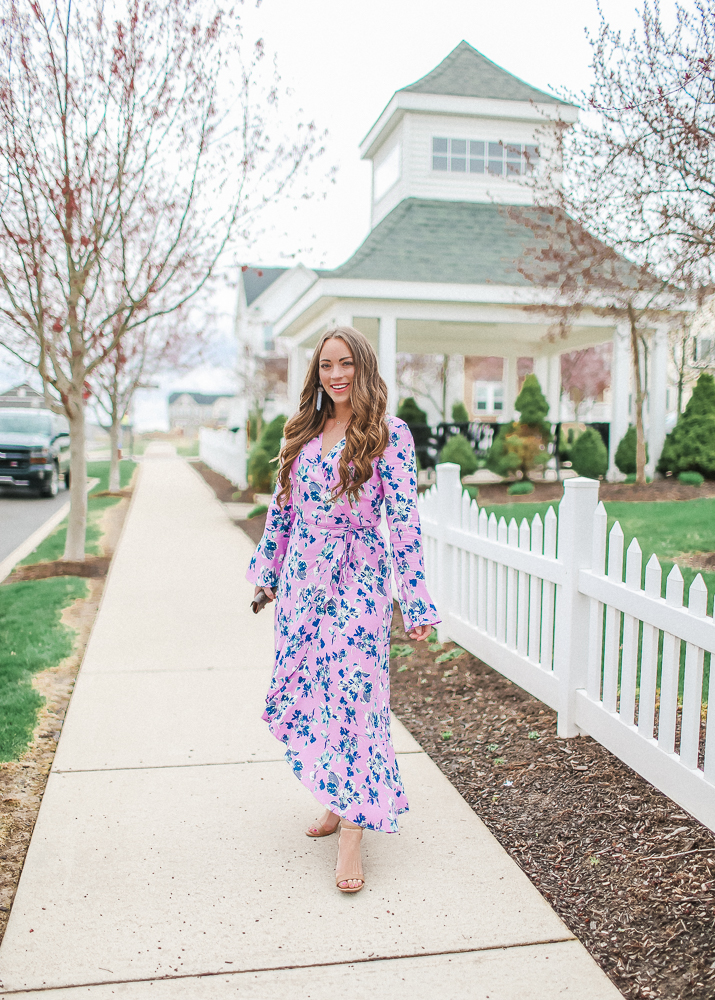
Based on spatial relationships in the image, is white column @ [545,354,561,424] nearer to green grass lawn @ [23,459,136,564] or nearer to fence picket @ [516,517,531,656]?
green grass lawn @ [23,459,136,564]

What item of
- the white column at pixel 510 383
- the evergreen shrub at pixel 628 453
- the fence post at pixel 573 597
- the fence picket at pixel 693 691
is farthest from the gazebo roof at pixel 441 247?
the fence picket at pixel 693 691

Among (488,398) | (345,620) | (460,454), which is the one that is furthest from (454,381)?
(345,620)

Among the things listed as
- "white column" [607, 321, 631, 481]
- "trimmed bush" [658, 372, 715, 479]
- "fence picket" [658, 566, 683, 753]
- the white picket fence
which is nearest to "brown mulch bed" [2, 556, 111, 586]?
the white picket fence

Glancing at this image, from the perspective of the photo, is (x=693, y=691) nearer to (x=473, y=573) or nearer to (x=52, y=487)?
(x=473, y=573)

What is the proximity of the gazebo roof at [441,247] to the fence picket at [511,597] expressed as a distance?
28.2 feet

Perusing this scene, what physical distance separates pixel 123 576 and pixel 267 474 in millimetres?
8042

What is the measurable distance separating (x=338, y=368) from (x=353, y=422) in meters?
0.22

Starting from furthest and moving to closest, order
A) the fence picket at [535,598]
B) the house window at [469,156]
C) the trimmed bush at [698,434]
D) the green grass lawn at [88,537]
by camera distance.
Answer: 1. the house window at [469,156]
2. the trimmed bush at [698,434]
3. the green grass lawn at [88,537]
4. the fence picket at [535,598]

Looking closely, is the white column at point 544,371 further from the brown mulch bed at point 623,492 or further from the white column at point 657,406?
the brown mulch bed at point 623,492

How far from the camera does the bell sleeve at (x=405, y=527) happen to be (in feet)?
9.87

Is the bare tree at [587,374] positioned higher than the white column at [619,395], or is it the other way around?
the bare tree at [587,374]

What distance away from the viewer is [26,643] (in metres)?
5.74

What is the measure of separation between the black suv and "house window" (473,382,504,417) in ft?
80.5

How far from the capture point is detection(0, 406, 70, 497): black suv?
679 inches
